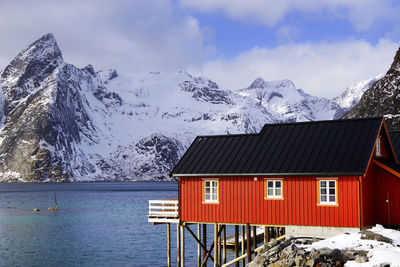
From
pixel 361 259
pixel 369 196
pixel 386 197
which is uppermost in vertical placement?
pixel 369 196

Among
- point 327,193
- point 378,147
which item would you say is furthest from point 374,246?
point 378,147

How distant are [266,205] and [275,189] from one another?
1.28 metres

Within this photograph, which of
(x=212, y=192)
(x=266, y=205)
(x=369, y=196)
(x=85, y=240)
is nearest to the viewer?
(x=369, y=196)

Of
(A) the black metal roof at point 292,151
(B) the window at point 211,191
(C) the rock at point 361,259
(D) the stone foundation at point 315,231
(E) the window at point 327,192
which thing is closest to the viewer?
(C) the rock at point 361,259

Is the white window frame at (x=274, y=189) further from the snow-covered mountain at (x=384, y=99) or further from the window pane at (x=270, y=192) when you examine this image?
the snow-covered mountain at (x=384, y=99)

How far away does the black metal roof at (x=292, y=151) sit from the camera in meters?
36.0

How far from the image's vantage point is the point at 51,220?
103500mm

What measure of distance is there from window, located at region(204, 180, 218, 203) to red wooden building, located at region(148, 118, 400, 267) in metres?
0.07

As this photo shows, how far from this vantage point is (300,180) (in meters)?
36.6

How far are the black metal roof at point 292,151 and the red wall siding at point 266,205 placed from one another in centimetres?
74

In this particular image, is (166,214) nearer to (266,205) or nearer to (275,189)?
(266,205)

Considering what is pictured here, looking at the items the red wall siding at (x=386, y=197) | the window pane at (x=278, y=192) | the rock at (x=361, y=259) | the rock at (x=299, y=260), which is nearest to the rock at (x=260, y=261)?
the rock at (x=299, y=260)

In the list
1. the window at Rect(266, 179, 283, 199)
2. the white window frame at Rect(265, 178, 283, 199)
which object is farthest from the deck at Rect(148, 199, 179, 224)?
the window at Rect(266, 179, 283, 199)

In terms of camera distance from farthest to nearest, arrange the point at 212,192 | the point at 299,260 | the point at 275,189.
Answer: the point at 212,192, the point at 275,189, the point at 299,260
